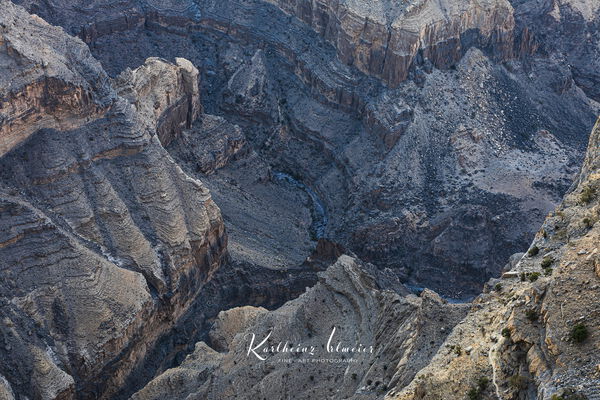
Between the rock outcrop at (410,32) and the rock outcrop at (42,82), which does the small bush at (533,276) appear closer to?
the rock outcrop at (42,82)

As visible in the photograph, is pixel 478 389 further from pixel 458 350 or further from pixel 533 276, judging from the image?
pixel 533 276

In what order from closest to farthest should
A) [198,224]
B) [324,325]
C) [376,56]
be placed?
[324,325] → [198,224] → [376,56]

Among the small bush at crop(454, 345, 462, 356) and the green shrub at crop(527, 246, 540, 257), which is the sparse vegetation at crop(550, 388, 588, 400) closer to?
the small bush at crop(454, 345, 462, 356)

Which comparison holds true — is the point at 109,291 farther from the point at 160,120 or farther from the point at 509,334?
the point at 509,334

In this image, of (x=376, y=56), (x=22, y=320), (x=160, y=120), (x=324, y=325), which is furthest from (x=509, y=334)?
(x=376, y=56)

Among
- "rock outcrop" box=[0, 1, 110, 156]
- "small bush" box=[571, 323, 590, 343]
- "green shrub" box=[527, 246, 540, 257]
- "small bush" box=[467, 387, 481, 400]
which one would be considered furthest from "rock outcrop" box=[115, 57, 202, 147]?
"small bush" box=[571, 323, 590, 343]

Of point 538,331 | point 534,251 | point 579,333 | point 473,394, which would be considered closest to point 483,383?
point 473,394

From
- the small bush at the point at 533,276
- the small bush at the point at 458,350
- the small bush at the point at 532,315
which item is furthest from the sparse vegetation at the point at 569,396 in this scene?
the small bush at the point at 533,276
